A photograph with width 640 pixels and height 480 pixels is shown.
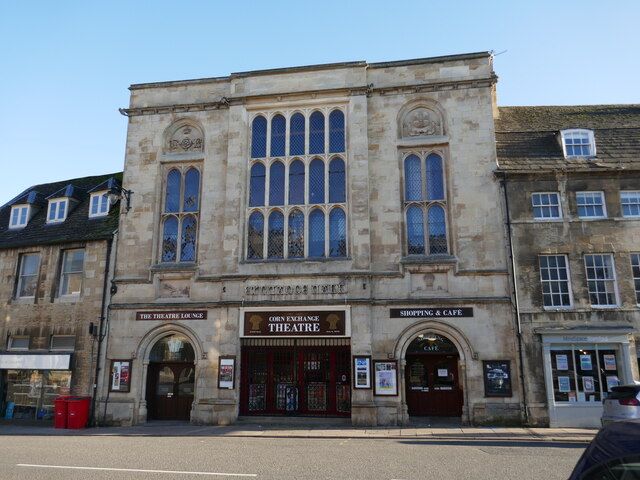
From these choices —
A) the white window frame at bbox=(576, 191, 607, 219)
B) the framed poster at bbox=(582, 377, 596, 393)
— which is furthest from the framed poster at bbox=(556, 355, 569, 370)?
the white window frame at bbox=(576, 191, 607, 219)

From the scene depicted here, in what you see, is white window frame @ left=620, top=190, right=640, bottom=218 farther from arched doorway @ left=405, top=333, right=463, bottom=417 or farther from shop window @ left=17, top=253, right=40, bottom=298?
shop window @ left=17, top=253, right=40, bottom=298

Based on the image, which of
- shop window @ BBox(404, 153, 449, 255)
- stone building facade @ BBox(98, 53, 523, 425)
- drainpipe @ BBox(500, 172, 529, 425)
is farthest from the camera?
shop window @ BBox(404, 153, 449, 255)

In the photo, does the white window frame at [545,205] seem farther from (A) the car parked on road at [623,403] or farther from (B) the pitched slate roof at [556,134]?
(A) the car parked on road at [623,403]

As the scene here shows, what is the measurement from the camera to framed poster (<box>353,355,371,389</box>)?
56.3ft

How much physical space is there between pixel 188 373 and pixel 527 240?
1346cm

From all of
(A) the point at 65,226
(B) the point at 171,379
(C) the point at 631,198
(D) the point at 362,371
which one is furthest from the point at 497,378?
(A) the point at 65,226

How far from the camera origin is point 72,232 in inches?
840

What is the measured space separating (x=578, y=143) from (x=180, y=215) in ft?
51.6

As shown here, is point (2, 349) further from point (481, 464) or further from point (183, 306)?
point (481, 464)

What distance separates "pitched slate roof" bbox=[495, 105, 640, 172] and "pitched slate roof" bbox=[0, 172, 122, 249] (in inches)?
640

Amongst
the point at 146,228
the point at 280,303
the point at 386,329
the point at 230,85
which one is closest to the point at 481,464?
the point at 386,329

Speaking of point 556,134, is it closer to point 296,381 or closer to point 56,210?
point 296,381

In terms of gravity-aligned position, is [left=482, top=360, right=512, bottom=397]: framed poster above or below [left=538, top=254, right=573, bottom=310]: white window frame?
below

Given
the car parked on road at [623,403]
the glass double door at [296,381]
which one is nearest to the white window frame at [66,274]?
the glass double door at [296,381]
